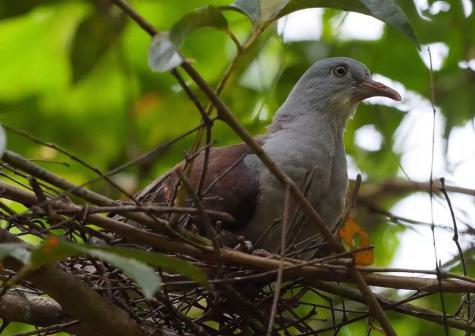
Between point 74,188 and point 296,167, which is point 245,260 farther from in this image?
point 296,167

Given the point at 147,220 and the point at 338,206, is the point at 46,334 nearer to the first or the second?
the point at 147,220

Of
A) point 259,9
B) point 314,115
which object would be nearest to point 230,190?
point 314,115

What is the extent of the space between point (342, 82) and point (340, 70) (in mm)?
60

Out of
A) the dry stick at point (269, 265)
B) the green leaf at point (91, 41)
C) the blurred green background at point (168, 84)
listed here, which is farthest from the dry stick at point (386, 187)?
the dry stick at point (269, 265)

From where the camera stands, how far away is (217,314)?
3.02m

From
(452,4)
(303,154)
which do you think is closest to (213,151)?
(303,154)

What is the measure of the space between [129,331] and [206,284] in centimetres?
71

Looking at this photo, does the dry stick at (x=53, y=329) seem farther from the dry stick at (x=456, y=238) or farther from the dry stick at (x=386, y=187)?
the dry stick at (x=386, y=187)

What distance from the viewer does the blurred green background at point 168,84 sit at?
14.4 ft

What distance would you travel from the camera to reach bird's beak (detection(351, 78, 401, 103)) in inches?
152

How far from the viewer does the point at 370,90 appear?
154 inches

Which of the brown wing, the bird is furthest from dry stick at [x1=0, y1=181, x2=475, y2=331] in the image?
the brown wing

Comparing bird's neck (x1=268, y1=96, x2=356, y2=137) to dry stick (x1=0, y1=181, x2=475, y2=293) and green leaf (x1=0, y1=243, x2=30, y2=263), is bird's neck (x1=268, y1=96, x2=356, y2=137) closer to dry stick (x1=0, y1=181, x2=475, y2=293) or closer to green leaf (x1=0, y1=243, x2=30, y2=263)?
dry stick (x1=0, y1=181, x2=475, y2=293)

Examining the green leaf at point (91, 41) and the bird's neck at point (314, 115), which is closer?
the bird's neck at point (314, 115)
